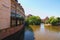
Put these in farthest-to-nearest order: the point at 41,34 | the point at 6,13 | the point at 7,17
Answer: the point at 41,34
the point at 7,17
the point at 6,13

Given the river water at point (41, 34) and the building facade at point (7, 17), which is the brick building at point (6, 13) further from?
the river water at point (41, 34)

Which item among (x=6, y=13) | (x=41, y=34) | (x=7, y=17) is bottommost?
(x=41, y=34)

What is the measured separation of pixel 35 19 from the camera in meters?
64.9

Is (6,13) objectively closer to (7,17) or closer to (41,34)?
(7,17)

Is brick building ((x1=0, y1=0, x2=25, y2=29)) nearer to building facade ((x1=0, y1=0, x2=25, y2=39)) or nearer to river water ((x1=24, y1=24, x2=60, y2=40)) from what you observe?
building facade ((x1=0, y1=0, x2=25, y2=39))

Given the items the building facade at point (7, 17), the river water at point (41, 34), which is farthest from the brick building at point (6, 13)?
the river water at point (41, 34)

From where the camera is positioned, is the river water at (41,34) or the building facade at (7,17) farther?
the river water at (41,34)

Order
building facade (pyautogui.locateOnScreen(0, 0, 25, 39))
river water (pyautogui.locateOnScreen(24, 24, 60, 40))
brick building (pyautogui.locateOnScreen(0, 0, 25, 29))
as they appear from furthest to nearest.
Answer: river water (pyautogui.locateOnScreen(24, 24, 60, 40)) < brick building (pyautogui.locateOnScreen(0, 0, 25, 29)) < building facade (pyautogui.locateOnScreen(0, 0, 25, 39))

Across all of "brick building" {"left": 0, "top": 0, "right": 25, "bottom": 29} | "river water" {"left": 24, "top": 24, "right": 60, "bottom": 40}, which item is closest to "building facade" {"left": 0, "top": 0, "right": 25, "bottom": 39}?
"brick building" {"left": 0, "top": 0, "right": 25, "bottom": 29}

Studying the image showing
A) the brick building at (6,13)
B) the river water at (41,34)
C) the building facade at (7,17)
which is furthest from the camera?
the river water at (41,34)

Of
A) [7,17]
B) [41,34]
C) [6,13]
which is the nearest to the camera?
[6,13]

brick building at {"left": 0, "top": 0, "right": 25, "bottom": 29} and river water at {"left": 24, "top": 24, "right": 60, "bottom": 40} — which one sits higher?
brick building at {"left": 0, "top": 0, "right": 25, "bottom": 29}

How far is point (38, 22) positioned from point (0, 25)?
5110 cm

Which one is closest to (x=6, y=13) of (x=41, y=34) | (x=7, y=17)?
(x=7, y=17)
